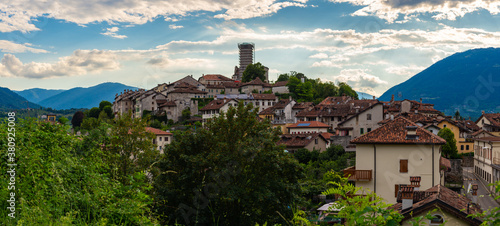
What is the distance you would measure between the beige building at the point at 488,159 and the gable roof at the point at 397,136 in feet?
65.6

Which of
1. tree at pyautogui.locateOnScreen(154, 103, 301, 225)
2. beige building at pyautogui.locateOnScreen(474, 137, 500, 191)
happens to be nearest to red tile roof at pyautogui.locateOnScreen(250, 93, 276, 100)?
beige building at pyautogui.locateOnScreen(474, 137, 500, 191)

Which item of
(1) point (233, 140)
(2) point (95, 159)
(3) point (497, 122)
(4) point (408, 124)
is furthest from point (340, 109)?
(2) point (95, 159)

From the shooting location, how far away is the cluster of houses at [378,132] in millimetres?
19266

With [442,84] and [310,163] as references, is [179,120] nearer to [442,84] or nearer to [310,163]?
[310,163]

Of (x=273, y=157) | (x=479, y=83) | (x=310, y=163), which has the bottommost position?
(x=310, y=163)

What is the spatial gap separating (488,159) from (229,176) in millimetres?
34605

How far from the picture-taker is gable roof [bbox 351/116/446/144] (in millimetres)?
19500

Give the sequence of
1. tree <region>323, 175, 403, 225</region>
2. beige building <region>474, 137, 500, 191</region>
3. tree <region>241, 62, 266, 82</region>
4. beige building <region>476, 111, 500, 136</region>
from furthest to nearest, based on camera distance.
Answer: tree <region>241, 62, 266, 82</region>, beige building <region>476, 111, 500, 136</region>, beige building <region>474, 137, 500, 191</region>, tree <region>323, 175, 403, 225</region>

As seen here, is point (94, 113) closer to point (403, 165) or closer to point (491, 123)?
point (491, 123)

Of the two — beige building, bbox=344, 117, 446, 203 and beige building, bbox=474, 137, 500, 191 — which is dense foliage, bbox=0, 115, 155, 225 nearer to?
beige building, bbox=344, 117, 446, 203

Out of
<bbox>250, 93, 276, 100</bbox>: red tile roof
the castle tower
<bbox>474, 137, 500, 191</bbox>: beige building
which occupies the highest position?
the castle tower

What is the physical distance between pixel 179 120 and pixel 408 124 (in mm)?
64055

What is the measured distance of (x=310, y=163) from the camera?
4344 centimetres

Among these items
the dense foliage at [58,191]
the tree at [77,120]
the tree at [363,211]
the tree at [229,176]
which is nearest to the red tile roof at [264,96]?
the tree at [77,120]
